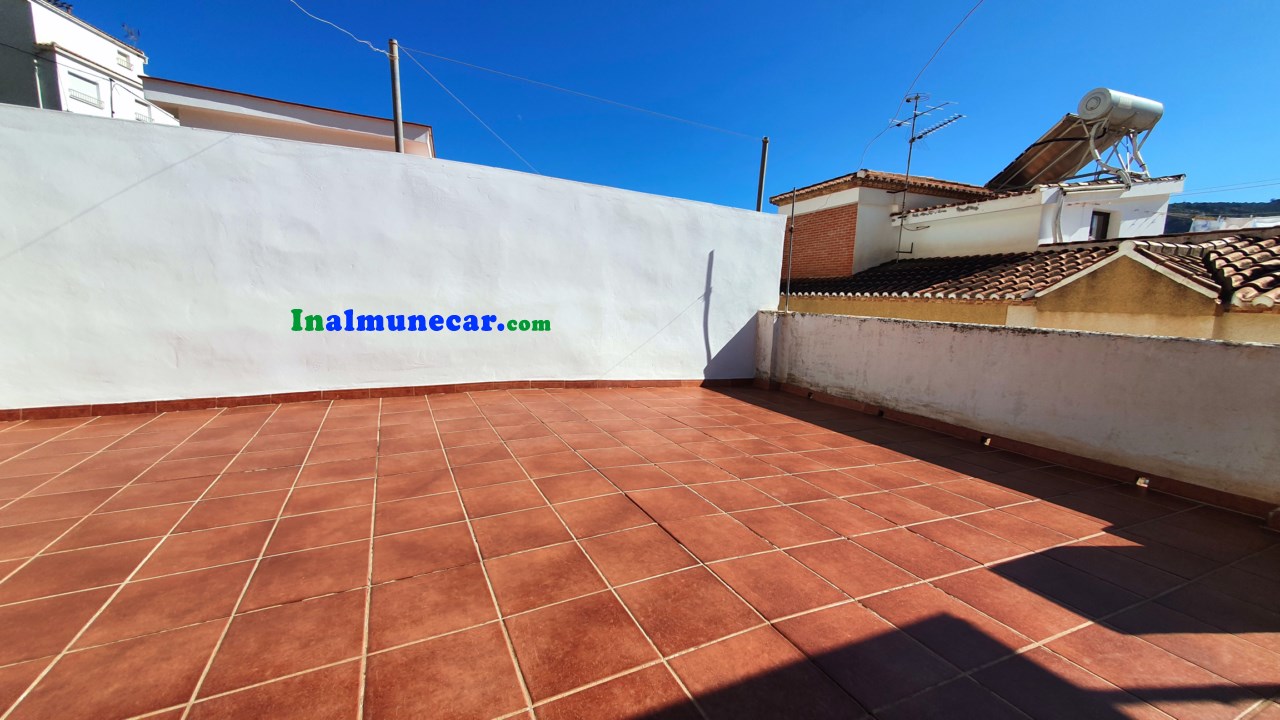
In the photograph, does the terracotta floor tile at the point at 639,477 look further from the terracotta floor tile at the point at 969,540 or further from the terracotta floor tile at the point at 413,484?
the terracotta floor tile at the point at 969,540

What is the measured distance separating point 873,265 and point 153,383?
12.8 m

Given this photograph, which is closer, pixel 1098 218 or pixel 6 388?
pixel 6 388

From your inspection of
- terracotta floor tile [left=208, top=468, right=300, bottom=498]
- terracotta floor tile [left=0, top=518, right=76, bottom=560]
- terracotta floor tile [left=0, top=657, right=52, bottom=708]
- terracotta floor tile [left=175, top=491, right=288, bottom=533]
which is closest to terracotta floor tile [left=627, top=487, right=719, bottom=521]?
terracotta floor tile [left=175, top=491, right=288, bottom=533]

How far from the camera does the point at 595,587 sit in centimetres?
205

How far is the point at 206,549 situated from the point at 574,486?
1.87 metres

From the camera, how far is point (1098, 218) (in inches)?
390

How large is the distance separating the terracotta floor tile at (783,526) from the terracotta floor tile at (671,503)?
0.23 m

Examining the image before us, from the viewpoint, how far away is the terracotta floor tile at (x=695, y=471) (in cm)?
334

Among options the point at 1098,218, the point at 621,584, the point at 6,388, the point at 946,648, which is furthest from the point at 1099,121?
the point at 6,388

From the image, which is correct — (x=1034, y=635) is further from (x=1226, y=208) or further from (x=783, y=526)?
(x=1226, y=208)

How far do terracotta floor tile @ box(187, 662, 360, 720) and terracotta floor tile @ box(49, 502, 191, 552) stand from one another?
1.48 metres

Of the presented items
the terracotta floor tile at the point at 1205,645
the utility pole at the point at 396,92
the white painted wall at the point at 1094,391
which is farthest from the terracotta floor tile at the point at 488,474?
the utility pole at the point at 396,92

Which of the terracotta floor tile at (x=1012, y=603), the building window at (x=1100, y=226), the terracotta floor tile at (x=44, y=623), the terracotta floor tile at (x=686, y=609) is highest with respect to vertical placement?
the building window at (x=1100, y=226)

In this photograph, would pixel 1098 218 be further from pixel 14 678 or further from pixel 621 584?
pixel 14 678
